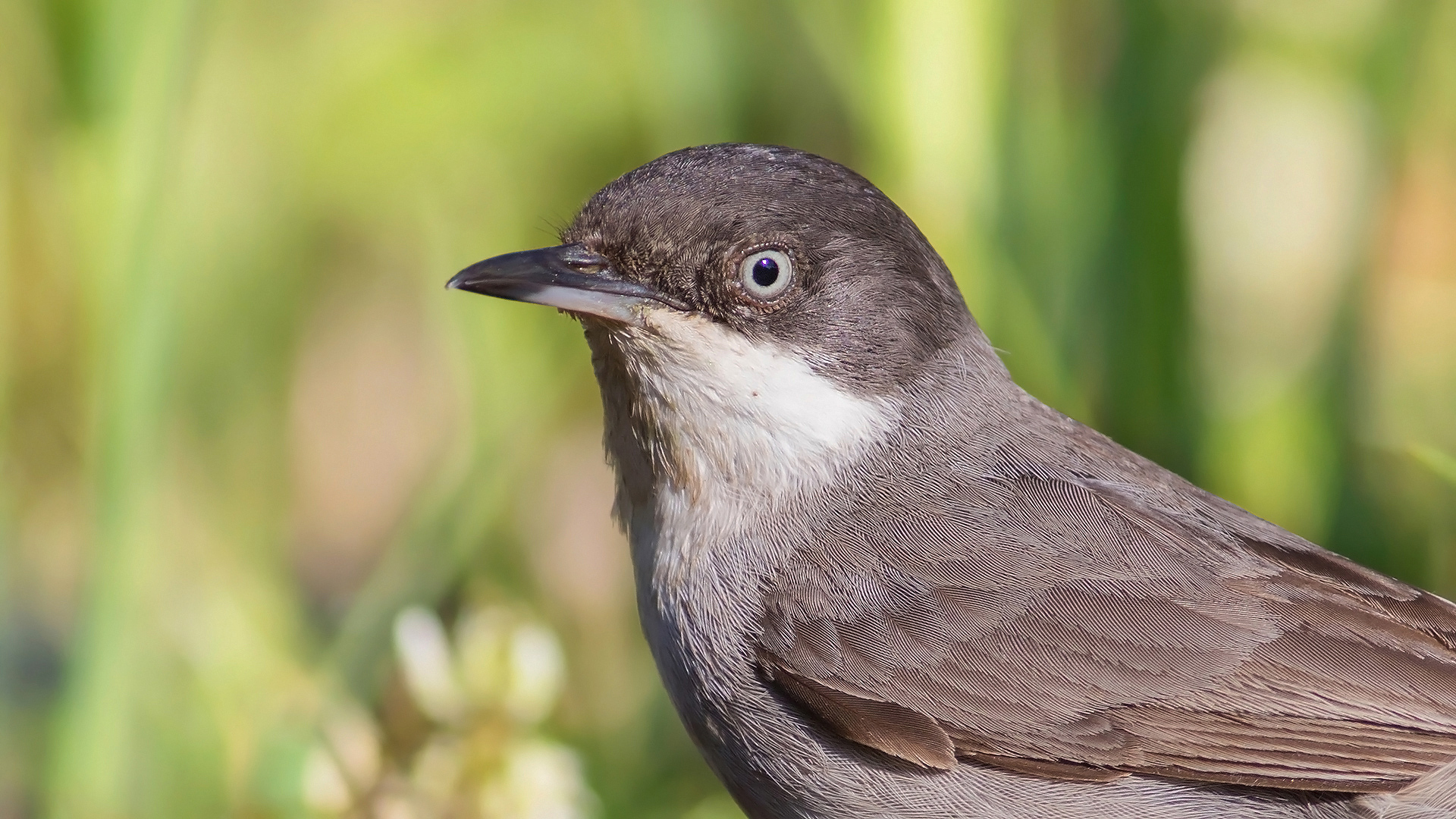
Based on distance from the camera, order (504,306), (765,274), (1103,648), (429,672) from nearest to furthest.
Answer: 1. (1103,648)
2. (765,274)
3. (429,672)
4. (504,306)

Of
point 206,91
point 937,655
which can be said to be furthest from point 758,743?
point 206,91

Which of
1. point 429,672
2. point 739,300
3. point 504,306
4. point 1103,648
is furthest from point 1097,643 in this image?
point 504,306

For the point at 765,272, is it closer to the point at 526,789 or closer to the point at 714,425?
the point at 714,425

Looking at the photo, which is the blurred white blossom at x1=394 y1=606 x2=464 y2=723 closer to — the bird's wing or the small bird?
the small bird

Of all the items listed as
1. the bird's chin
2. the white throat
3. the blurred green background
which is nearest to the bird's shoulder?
the white throat

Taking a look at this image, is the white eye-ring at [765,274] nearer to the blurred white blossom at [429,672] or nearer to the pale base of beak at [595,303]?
the pale base of beak at [595,303]

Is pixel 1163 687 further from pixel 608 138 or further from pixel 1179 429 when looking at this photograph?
pixel 608 138

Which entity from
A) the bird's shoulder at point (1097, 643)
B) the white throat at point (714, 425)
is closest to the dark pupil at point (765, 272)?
the white throat at point (714, 425)
